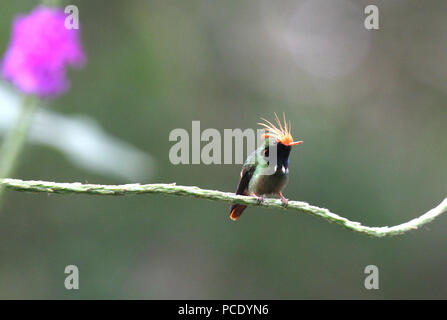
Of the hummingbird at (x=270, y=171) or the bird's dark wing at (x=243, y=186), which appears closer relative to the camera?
the hummingbird at (x=270, y=171)

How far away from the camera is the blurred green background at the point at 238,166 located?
9500 mm

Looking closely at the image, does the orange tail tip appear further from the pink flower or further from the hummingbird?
the pink flower

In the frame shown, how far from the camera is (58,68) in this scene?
2561mm

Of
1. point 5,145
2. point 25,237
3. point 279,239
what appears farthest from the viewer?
point 279,239

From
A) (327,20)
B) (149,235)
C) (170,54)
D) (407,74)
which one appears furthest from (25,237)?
(407,74)

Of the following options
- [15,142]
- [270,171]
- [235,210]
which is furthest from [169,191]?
[235,210]

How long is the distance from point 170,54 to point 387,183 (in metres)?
4.24

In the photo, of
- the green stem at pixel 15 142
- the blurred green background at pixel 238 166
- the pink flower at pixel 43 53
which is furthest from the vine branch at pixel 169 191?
the blurred green background at pixel 238 166

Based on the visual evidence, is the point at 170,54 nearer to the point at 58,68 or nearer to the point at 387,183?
the point at 387,183

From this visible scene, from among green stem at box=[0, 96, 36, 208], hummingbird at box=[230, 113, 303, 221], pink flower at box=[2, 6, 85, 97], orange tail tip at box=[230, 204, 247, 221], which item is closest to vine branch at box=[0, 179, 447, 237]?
green stem at box=[0, 96, 36, 208]

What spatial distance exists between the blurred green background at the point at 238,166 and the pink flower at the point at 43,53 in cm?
613

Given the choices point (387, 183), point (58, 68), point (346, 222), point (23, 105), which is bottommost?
point (346, 222)

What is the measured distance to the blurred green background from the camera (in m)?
9.50

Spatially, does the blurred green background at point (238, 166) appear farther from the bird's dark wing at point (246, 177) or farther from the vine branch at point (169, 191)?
the vine branch at point (169, 191)
